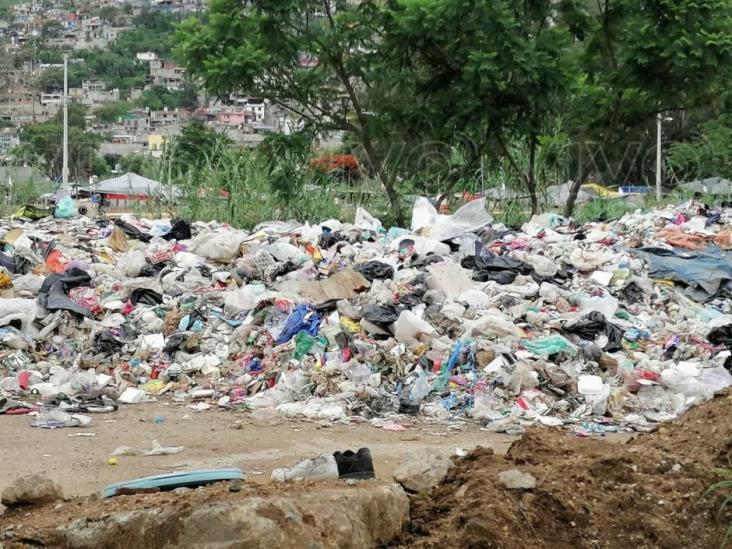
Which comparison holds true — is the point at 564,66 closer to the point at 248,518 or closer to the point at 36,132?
the point at 248,518

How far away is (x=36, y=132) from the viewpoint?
148 feet

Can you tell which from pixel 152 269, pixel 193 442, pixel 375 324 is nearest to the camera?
pixel 193 442

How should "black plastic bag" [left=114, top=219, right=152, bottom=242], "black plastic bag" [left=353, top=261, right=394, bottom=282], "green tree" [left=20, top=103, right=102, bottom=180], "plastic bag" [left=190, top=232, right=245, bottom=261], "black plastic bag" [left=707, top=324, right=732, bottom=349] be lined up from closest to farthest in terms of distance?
"black plastic bag" [left=707, top=324, right=732, bottom=349] → "black plastic bag" [left=353, top=261, right=394, bottom=282] → "plastic bag" [left=190, top=232, right=245, bottom=261] → "black plastic bag" [left=114, top=219, right=152, bottom=242] → "green tree" [left=20, top=103, right=102, bottom=180]

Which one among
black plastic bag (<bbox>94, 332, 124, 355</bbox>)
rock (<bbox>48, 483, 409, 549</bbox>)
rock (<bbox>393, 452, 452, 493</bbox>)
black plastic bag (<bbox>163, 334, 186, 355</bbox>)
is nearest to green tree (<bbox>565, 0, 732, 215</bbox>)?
black plastic bag (<bbox>163, 334, 186, 355</bbox>)

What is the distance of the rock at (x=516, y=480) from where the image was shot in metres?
3.60

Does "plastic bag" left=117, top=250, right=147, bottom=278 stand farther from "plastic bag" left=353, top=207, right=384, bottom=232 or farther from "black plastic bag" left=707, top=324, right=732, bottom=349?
"black plastic bag" left=707, top=324, right=732, bottom=349

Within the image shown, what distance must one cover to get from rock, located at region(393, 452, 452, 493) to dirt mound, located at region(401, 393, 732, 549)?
1.8 inches

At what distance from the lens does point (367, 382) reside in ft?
22.4

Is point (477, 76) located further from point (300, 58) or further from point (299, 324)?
point (299, 324)

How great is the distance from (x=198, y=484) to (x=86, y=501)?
1.27 ft

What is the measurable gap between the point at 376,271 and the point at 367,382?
2047 mm

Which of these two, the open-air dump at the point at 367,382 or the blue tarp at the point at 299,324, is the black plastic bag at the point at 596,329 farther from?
the blue tarp at the point at 299,324

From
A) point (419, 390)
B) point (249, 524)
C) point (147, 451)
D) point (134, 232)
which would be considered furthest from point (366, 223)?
point (249, 524)

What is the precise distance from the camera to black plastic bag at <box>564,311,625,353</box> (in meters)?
7.50
